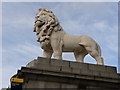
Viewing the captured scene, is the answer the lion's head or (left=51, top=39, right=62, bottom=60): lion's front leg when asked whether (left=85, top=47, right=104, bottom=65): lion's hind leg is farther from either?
the lion's head

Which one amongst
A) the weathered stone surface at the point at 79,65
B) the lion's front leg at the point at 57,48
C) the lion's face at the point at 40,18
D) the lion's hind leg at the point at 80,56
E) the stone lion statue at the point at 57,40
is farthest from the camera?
the lion's hind leg at the point at 80,56

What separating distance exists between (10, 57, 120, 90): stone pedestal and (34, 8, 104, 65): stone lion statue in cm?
85

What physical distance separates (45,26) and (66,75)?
3.05 m

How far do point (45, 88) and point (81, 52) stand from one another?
3406 mm

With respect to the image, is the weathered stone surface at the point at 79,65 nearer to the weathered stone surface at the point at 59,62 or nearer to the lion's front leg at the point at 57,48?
the weathered stone surface at the point at 59,62

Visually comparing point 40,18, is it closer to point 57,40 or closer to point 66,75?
point 57,40

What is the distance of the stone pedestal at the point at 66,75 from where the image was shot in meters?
10.6

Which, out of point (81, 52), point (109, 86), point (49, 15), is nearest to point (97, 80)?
point (109, 86)

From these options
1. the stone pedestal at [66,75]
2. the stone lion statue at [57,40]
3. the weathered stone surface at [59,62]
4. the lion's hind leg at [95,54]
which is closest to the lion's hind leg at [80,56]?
the stone lion statue at [57,40]

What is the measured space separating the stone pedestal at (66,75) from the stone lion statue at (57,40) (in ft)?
2.80

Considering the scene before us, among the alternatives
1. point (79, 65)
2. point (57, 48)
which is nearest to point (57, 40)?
point (57, 48)

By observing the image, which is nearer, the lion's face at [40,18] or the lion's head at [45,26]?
the lion's head at [45,26]

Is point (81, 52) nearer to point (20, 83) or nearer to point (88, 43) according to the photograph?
point (88, 43)

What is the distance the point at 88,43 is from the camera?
12531mm
